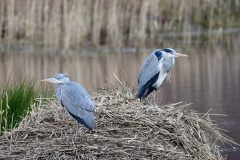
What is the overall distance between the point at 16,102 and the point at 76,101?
1930mm

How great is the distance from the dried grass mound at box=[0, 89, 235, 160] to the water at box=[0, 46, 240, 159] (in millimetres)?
2261

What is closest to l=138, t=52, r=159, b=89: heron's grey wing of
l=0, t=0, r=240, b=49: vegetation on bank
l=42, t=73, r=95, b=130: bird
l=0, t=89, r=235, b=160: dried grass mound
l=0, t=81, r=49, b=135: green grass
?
l=0, t=89, r=235, b=160: dried grass mound

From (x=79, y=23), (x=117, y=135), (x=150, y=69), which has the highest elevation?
(x=150, y=69)

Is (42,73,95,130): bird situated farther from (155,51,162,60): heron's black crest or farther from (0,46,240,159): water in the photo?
(0,46,240,159): water

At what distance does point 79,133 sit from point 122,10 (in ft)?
54.8

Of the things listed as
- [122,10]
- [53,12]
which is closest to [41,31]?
[53,12]

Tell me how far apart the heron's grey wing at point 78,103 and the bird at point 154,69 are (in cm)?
144

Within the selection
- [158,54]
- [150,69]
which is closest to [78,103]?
[150,69]

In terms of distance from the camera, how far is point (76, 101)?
25.6 ft

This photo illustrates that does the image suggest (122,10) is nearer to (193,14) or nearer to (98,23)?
(98,23)

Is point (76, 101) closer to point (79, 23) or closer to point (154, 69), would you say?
point (154, 69)

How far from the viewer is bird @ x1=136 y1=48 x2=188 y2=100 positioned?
9.39 meters

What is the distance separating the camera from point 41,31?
23.0m

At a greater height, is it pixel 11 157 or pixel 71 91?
pixel 71 91
